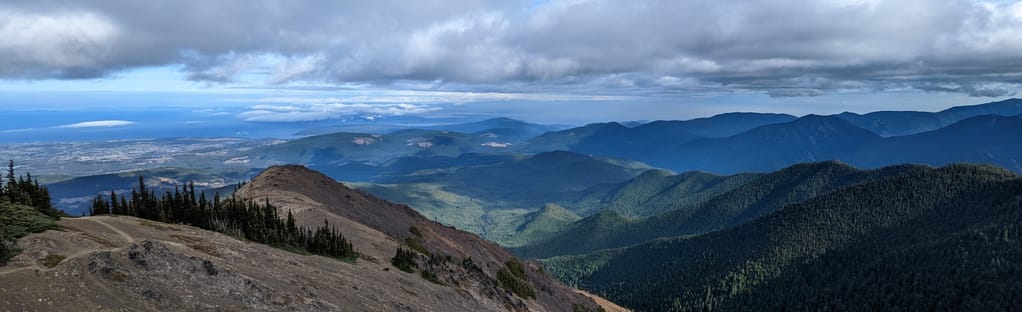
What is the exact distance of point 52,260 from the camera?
1350 inches

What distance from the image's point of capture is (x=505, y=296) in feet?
290

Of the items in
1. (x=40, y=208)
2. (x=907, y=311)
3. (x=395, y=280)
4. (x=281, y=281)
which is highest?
(x=40, y=208)

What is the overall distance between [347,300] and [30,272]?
21.8 metres

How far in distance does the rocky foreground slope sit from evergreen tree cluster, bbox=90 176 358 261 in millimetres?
6023

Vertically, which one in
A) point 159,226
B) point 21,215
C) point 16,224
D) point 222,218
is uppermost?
point 21,215

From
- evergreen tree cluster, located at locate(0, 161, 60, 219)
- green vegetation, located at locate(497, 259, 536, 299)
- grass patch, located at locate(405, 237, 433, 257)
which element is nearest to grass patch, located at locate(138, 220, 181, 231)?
evergreen tree cluster, located at locate(0, 161, 60, 219)

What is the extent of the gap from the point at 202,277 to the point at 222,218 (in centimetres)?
3288

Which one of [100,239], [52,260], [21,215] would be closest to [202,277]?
[52,260]

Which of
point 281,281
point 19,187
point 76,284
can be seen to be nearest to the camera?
point 76,284

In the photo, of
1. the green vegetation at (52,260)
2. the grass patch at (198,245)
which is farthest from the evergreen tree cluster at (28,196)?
the green vegetation at (52,260)

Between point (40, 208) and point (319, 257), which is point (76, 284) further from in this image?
point (319, 257)

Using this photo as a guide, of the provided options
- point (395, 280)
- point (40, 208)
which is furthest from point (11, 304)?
point (395, 280)

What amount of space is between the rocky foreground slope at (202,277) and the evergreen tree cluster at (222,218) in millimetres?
6023

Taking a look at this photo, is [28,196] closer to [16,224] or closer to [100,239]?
[16,224]
